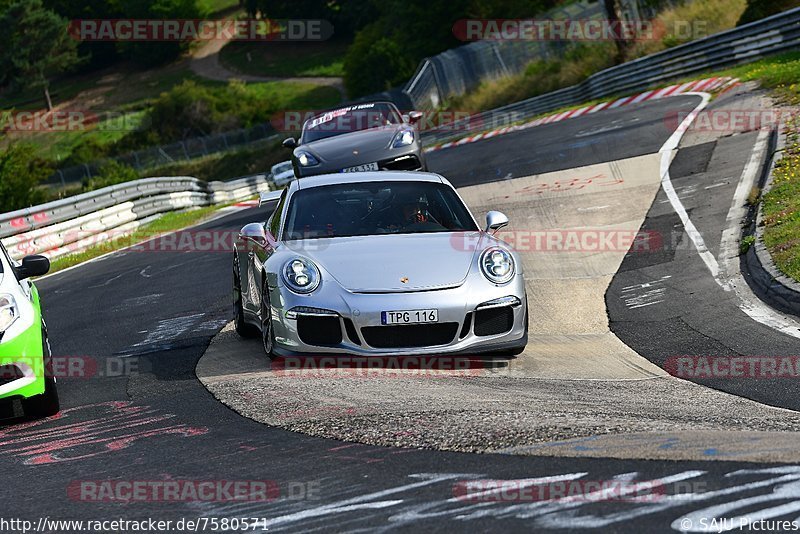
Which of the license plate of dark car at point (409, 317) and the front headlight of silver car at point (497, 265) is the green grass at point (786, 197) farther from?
the license plate of dark car at point (409, 317)

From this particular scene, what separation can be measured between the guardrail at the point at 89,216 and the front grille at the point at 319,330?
12321mm

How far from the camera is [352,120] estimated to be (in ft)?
59.0

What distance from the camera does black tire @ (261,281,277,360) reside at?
826 centimetres

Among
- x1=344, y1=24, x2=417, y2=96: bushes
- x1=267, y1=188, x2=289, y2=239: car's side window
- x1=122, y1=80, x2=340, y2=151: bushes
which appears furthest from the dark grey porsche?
x1=122, y1=80, x2=340, y2=151: bushes

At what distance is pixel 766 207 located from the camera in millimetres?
13016

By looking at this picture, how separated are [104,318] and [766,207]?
7158 mm

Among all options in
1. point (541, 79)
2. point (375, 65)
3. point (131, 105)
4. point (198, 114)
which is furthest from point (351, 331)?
point (131, 105)

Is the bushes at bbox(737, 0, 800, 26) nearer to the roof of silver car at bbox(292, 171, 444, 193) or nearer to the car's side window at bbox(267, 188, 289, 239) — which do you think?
the roof of silver car at bbox(292, 171, 444, 193)

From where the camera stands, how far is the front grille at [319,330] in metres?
7.86

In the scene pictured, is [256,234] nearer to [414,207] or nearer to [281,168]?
[414,207]

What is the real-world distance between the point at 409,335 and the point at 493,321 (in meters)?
0.61

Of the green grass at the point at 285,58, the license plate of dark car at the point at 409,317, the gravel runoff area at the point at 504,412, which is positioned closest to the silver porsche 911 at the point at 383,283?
Result: the license plate of dark car at the point at 409,317

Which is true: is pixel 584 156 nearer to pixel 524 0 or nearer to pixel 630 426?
pixel 630 426

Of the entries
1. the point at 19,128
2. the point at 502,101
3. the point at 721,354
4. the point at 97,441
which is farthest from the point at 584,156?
the point at 19,128
